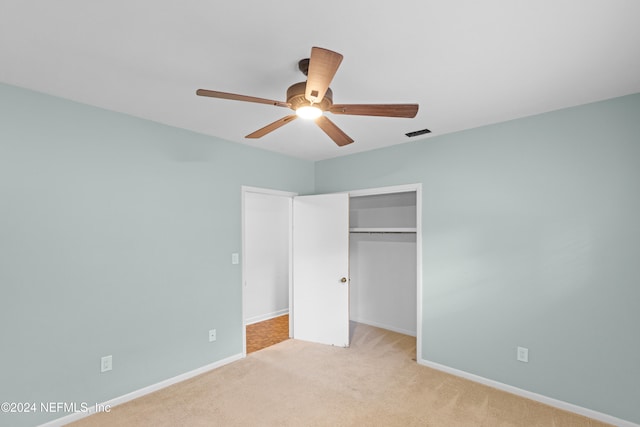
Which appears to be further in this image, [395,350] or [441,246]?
[395,350]

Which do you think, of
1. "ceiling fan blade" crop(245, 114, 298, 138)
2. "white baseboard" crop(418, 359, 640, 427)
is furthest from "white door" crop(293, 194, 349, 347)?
"ceiling fan blade" crop(245, 114, 298, 138)

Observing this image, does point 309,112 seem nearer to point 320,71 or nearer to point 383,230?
point 320,71

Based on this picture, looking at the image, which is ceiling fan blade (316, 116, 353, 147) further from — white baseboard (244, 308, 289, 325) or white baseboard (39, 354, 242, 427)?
white baseboard (244, 308, 289, 325)

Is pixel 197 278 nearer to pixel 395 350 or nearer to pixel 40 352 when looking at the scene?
pixel 40 352

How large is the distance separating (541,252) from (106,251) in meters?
3.75

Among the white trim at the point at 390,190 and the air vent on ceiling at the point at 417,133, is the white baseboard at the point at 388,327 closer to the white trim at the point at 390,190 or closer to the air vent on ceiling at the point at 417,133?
the white trim at the point at 390,190

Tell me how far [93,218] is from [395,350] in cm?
349

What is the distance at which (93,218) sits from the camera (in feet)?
8.60

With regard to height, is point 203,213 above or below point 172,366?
above

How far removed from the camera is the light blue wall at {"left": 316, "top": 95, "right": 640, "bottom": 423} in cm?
245

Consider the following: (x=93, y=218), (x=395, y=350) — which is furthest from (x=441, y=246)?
(x=93, y=218)

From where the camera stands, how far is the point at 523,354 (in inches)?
112

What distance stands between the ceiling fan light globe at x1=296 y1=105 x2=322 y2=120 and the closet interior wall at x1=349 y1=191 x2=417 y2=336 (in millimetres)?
→ 2844

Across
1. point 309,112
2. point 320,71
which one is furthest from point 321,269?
point 320,71
